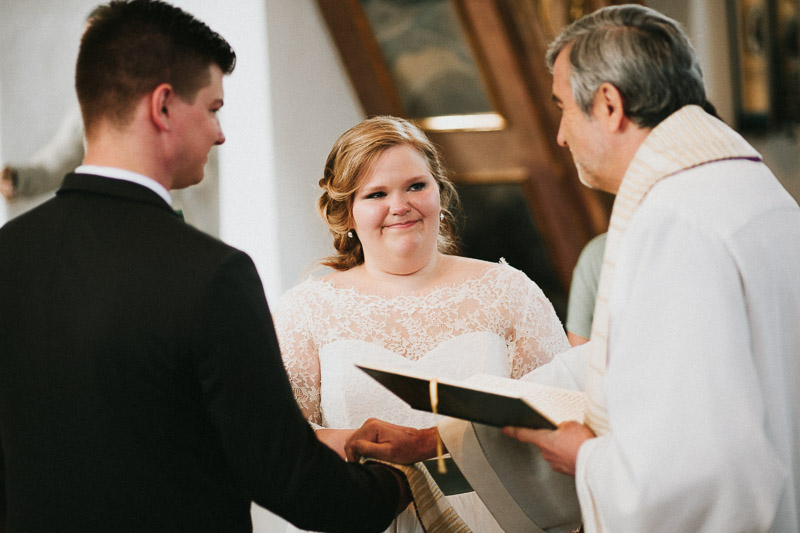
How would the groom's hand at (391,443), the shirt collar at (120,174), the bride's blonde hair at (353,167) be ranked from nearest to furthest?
the shirt collar at (120,174) → the groom's hand at (391,443) → the bride's blonde hair at (353,167)

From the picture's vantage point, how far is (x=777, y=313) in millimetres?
1846

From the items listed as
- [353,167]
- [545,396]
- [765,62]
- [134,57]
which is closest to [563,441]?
[545,396]

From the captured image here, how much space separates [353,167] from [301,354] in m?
0.67

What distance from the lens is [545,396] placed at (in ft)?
7.08

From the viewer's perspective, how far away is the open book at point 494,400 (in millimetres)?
1920

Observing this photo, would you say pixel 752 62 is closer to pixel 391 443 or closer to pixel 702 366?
pixel 391 443

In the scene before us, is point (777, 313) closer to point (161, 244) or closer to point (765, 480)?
point (765, 480)

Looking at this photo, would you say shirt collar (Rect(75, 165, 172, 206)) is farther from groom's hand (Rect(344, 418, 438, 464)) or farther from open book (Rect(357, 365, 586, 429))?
groom's hand (Rect(344, 418, 438, 464))

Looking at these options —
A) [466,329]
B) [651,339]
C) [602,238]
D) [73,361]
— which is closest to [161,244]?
[73,361]

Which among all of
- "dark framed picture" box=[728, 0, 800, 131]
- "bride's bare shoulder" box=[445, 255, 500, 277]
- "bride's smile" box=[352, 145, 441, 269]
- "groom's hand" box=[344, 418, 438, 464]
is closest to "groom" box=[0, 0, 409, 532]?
"groom's hand" box=[344, 418, 438, 464]

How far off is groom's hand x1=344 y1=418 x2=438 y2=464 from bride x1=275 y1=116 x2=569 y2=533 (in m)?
0.26

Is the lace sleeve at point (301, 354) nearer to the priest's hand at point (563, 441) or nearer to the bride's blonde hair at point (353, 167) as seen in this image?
the bride's blonde hair at point (353, 167)

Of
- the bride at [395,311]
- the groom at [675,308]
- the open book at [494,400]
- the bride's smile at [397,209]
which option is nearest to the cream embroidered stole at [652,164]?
the groom at [675,308]

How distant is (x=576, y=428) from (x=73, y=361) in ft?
3.63
